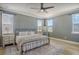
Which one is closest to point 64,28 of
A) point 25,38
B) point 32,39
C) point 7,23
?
point 32,39

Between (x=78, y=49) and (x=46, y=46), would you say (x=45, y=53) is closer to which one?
(x=46, y=46)

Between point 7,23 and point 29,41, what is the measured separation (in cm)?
68

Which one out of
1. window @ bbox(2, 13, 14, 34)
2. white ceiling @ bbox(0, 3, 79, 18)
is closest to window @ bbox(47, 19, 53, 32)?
white ceiling @ bbox(0, 3, 79, 18)

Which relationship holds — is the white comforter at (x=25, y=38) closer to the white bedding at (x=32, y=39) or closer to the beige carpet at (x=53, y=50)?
the white bedding at (x=32, y=39)

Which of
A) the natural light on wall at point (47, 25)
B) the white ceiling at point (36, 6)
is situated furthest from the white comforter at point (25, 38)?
the white ceiling at point (36, 6)

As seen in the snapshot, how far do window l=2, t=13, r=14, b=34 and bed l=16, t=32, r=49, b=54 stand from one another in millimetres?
285

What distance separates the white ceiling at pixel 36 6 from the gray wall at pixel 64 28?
15 centimetres

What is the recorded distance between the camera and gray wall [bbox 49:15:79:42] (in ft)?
7.47

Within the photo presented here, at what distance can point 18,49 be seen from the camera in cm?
223

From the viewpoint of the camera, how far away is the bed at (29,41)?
2.24 metres

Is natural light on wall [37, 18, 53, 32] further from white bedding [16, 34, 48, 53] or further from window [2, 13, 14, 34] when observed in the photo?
window [2, 13, 14, 34]

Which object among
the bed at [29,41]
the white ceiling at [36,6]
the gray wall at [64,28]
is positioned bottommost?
the bed at [29,41]
